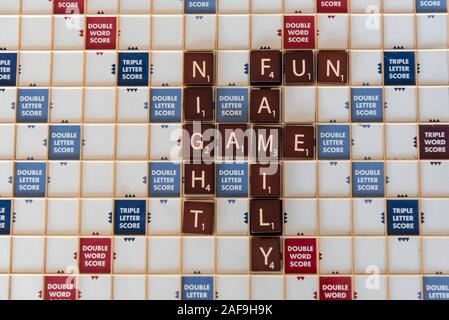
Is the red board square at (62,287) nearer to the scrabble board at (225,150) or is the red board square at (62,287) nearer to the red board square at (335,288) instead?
the scrabble board at (225,150)

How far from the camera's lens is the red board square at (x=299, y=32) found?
5.19 feet

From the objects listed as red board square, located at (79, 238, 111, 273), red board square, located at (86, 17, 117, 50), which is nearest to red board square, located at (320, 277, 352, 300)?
red board square, located at (79, 238, 111, 273)

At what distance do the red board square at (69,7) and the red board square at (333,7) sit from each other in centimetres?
81

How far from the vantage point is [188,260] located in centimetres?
153

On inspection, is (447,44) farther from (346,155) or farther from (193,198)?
(193,198)

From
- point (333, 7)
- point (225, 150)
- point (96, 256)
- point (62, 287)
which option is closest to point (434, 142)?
point (333, 7)

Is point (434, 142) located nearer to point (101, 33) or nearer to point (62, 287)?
point (101, 33)

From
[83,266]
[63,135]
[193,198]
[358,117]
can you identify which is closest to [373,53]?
[358,117]

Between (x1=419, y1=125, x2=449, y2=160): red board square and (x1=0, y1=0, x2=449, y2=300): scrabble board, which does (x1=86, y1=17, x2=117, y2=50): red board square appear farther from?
(x1=419, y1=125, x2=449, y2=160): red board square

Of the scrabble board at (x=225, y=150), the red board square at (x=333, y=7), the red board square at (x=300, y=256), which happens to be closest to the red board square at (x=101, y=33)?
the scrabble board at (x=225, y=150)

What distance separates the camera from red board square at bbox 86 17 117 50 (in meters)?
1.60

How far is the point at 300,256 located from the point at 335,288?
15 centimetres
